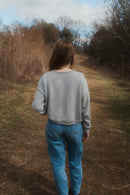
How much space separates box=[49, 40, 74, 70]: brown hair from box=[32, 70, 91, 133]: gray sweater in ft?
0.29

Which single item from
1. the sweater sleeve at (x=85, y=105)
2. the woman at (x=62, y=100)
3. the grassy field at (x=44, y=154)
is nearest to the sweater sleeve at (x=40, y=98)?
the woman at (x=62, y=100)

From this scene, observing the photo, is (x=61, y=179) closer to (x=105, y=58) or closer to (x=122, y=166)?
(x=122, y=166)

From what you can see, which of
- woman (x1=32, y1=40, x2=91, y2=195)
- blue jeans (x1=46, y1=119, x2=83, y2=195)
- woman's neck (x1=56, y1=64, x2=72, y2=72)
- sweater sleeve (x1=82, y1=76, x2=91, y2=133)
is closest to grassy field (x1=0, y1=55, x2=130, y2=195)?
blue jeans (x1=46, y1=119, x2=83, y2=195)

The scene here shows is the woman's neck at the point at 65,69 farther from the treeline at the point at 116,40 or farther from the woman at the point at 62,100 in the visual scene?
the treeline at the point at 116,40

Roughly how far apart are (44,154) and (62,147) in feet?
4.42

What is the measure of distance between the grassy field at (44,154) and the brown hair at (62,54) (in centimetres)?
153

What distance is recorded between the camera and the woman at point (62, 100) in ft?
5.33

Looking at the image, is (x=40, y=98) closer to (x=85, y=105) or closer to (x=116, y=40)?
(x=85, y=105)

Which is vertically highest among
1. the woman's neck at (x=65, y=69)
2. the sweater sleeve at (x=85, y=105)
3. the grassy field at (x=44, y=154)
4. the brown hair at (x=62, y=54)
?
the brown hair at (x=62, y=54)

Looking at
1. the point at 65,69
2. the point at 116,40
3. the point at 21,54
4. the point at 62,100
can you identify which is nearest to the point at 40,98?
the point at 62,100

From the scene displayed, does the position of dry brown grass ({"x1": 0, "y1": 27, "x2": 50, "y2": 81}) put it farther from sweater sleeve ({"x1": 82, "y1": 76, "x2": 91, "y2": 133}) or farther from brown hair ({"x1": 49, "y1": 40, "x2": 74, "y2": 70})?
sweater sleeve ({"x1": 82, "y1": 76, "x2": 91, "y2": 133})

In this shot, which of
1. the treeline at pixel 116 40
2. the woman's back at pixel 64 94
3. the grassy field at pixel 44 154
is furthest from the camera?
the treeline at pixel 116 40

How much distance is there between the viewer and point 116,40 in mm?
16078

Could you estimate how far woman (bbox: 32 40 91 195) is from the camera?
5.33 feet
